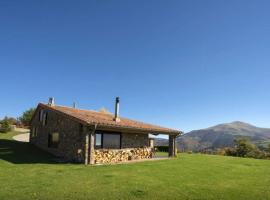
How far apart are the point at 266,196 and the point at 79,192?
717 centimetres

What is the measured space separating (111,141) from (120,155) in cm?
138

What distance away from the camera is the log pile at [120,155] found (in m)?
20.1

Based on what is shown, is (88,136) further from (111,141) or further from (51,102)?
(51,102)

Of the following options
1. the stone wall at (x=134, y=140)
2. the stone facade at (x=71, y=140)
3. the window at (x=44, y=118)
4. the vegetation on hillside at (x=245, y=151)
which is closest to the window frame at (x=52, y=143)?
the stone facade at (x=71, y=140)

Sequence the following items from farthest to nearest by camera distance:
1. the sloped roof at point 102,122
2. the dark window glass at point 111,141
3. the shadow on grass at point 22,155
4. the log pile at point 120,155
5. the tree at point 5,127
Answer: the tree at point 5,127 < the dark window glass at point 111,141 < the log pile at point 120,155 < the sloped roof at point 102,122 < the shadow on grass at point 22,155

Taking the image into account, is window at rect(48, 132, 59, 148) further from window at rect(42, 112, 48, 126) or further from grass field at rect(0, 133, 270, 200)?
grass field at rect(0, 133, 270, 200)

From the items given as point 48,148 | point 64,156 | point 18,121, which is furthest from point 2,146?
point 18,121

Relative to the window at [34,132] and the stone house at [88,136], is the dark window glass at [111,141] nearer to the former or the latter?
the stone house at [88,136]

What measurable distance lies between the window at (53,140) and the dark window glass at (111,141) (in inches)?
165

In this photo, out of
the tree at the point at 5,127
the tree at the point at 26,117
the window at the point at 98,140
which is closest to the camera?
the window at the point at 98,140

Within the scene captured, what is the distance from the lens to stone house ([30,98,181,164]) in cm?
1934

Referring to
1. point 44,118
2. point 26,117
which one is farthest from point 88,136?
point 26,117

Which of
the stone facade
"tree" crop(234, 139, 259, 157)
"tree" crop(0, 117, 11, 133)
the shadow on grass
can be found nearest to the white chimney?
the stone facade

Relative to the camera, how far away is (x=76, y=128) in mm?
20250
